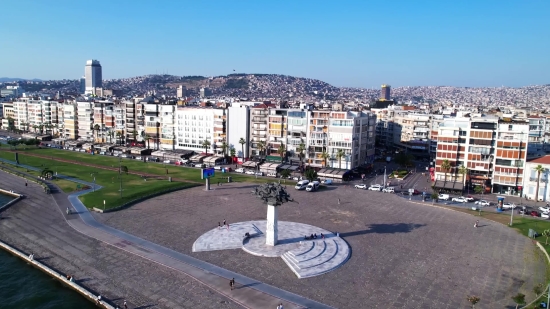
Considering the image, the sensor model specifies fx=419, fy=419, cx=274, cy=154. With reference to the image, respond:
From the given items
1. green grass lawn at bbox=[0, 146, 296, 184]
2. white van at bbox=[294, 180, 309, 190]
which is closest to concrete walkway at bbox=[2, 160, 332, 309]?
green grass lawn at bbox=[0, 146, 296, 184]

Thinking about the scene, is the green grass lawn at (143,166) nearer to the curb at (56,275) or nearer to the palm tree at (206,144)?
the palm tree at (206,144)

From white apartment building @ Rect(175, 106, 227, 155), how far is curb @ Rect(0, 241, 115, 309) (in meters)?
69.1

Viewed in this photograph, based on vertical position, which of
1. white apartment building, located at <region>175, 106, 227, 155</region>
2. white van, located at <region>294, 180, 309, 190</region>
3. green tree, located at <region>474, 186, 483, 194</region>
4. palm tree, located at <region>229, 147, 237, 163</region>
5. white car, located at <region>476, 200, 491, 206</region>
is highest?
white apartment building, located at <region>175, 106, 227, 155</region>

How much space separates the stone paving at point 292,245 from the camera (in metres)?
41.8

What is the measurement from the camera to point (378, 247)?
47625mm

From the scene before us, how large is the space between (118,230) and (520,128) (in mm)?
68512

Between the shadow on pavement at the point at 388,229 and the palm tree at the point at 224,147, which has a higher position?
the palm tree at the point at 224,147

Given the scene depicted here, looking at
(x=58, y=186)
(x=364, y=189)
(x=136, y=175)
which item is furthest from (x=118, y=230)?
(x=364, y=189)

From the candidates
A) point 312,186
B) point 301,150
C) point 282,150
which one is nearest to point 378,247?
point 312,186

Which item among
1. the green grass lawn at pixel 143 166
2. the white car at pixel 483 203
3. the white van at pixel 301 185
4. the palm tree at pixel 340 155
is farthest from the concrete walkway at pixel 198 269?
the palm tree at pixel 340 155

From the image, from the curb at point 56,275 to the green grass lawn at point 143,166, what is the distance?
4049 centimetres

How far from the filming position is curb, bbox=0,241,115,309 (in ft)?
116

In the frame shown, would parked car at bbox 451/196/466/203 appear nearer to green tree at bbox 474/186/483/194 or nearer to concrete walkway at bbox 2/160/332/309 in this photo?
green tree at bbox 474/186/483/194

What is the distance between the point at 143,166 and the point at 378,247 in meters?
69.2
